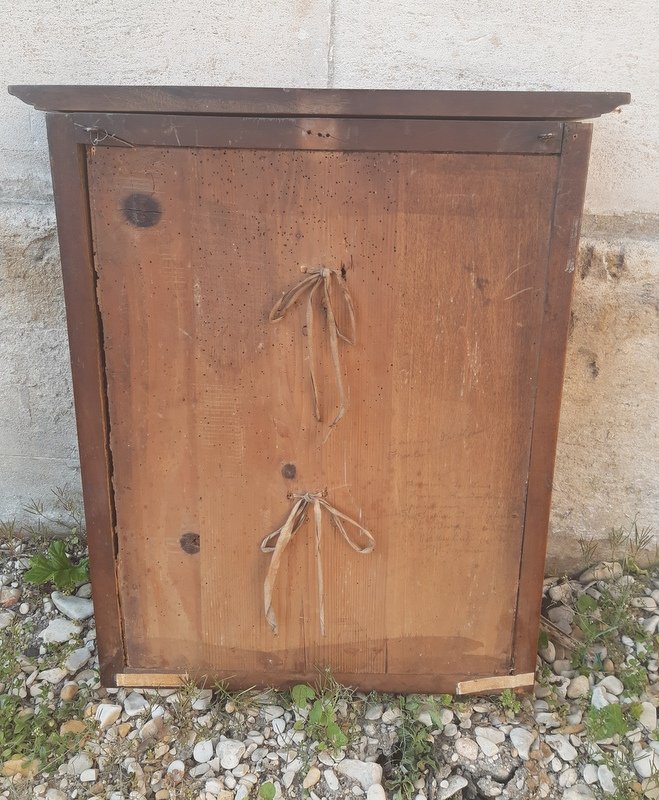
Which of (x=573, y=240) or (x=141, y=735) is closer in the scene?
(x=573, y=240)

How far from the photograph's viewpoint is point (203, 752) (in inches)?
53.0

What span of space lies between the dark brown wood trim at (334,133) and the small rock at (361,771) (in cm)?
109

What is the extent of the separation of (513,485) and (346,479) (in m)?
0.31

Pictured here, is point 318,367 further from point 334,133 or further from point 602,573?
point 602,573

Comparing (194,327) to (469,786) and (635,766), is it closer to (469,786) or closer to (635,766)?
(469,786)

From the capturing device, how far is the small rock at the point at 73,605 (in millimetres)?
1634

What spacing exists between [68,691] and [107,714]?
11 centimetres

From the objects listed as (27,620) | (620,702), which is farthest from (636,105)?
(27,620)

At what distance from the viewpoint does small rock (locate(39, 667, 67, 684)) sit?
4.91 ft

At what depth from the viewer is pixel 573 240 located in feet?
3.94

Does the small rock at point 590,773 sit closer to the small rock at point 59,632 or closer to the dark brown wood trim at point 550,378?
the dark brown wood trim at point 550,378

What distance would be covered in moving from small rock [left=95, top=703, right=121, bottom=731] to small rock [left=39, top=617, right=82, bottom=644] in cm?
22

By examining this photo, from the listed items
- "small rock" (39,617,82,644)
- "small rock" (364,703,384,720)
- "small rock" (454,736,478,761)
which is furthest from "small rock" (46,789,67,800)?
"small rock" (454,736,478,761)

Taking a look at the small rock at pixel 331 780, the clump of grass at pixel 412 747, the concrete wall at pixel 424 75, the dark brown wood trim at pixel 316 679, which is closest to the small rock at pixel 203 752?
the dark brown wood trim at pixel 316 679
